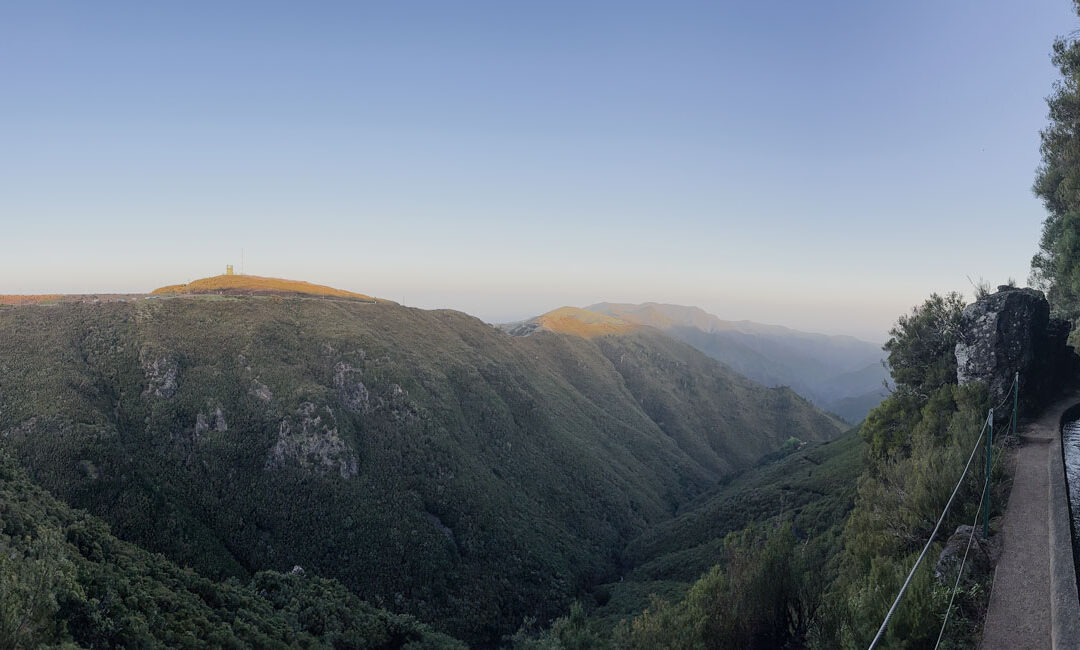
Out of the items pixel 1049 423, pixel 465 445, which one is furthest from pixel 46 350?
pixel 1049 423

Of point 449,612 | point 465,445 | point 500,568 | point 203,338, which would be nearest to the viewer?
point 449,612

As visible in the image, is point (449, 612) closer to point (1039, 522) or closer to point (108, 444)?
point (108, 444)

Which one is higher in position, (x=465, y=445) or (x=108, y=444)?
(x=108, y=444)

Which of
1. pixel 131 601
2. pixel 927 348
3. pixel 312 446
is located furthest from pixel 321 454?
pixel 927 348

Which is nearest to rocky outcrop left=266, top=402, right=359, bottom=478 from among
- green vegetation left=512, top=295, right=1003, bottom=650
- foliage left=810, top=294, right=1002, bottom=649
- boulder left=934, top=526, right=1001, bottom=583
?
green vegetation left=512, top=295, right=1003, bottom=650

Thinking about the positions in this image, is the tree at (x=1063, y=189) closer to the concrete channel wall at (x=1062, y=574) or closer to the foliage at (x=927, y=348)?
the foliage at (x=927, y=348)

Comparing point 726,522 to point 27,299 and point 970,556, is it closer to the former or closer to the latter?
point 970,556

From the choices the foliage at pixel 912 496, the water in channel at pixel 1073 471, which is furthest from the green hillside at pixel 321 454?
the water in channel at pixel 1073 471

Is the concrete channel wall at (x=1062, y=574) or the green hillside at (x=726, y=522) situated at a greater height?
the concrete channel wall at (x=1062, y=574)
